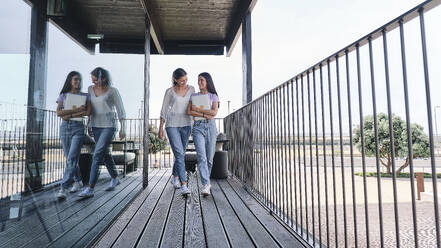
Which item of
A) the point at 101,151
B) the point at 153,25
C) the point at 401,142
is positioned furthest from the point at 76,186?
the point at 153,25

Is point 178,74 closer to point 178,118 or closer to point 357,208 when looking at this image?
point 178,118

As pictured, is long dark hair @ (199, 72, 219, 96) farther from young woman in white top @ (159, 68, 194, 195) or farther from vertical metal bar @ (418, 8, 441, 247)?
vertical metal bar @ (418, 8, 441, 247)

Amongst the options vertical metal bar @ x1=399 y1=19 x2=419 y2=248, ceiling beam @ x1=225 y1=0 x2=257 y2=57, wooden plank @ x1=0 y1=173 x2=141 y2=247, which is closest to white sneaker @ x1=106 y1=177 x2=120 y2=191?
wooden plank @ x1=0 y1=173 x2=141 y2=247

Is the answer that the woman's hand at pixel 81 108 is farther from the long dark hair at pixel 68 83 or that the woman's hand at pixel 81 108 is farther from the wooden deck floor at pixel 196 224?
the wooden deck floor at pixel 196 224

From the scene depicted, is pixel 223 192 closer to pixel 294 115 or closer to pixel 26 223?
pixel 294 115

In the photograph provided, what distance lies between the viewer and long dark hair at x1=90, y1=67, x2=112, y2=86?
1662 millimetres

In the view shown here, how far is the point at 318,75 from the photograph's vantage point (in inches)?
58.2

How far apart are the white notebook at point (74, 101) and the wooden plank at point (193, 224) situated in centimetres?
100

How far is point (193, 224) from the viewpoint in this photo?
75.4 inches

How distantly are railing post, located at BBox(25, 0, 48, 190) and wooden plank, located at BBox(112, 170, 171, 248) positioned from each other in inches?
28.3

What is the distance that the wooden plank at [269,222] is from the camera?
1.56 meters

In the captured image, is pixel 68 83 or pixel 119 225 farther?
pixel 119 225

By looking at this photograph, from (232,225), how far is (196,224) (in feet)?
0.90

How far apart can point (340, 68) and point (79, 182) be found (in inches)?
61.6
